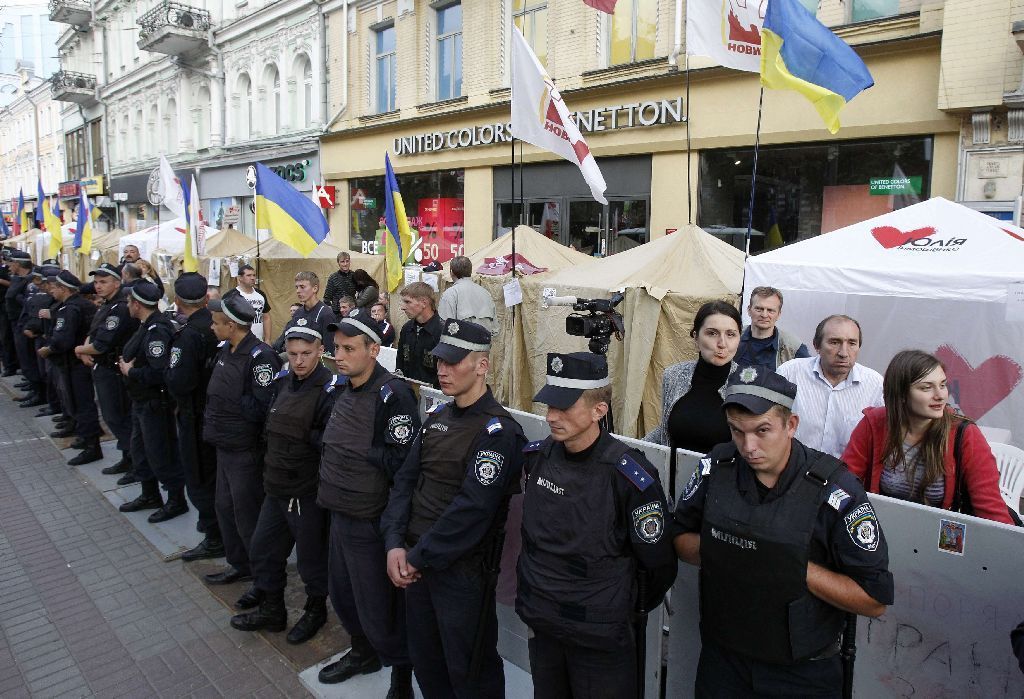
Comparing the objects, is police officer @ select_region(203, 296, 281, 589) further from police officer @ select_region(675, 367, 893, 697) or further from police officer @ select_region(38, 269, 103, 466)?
police officer @ select_region(38, 269, 103, 466)

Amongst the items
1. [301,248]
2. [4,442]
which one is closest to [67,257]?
[4,442]

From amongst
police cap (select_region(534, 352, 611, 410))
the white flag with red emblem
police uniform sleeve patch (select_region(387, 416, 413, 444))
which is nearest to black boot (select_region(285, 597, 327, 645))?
police uniform sleeve patch (select_region(387, 416, 413, 444))

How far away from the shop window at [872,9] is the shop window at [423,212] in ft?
29.4

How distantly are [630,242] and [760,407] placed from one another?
11643mm

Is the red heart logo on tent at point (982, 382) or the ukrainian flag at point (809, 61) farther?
the red heart logo on tent at point (982, 382)

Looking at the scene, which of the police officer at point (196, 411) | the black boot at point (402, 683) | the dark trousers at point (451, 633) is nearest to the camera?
the dark trousers at point (451, 633)

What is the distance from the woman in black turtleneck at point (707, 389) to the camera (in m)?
3.48

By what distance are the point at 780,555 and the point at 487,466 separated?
1.27 meters

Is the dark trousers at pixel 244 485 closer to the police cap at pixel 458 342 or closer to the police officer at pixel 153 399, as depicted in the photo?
the police officer at pixel 153 399

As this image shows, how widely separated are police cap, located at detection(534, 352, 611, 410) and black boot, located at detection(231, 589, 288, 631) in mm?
2864

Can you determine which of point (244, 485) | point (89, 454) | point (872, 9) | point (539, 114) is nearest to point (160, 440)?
point (244, 485)

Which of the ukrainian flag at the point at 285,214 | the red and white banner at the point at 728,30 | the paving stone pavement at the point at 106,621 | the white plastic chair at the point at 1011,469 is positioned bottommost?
the paving stone pavement at the point at 106,621

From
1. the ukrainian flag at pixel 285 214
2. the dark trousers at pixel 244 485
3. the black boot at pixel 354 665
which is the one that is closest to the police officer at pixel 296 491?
the dark trousers at pixel 244 485

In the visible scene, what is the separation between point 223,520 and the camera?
489 centimetres
